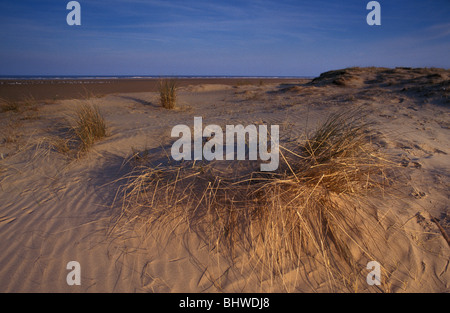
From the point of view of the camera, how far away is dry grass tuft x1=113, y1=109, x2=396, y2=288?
67.4 inches

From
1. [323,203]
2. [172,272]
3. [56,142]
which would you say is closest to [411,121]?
[323,203]

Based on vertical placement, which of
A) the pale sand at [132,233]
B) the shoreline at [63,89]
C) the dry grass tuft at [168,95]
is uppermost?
the shoreline at [63,89]

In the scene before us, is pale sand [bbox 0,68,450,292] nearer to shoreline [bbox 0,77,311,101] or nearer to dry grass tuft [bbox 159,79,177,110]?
dry grass tuft [bbox 159,79,177,110]

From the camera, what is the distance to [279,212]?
1.78 meters

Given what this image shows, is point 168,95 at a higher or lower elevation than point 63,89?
lower

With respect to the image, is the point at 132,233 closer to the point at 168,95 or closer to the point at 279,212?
the point at 279,212

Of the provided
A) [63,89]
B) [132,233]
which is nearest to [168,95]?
[132,233]

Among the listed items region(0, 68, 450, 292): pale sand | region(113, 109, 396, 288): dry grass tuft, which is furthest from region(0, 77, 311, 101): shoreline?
region(113, 109, 396, 288): dry grass tuft

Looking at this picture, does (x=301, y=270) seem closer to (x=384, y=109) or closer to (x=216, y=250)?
(x=216, y=250)

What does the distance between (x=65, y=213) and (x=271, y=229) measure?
1915mm

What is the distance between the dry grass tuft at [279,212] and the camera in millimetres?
1712

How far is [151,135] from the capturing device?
390 centimetres

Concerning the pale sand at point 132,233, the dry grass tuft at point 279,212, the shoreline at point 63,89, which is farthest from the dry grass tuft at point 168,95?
the dry grass tuft at point 279,212

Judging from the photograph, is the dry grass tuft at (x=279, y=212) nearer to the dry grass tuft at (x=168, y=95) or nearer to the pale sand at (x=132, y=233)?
the pale sand at (x=132, y=233)
